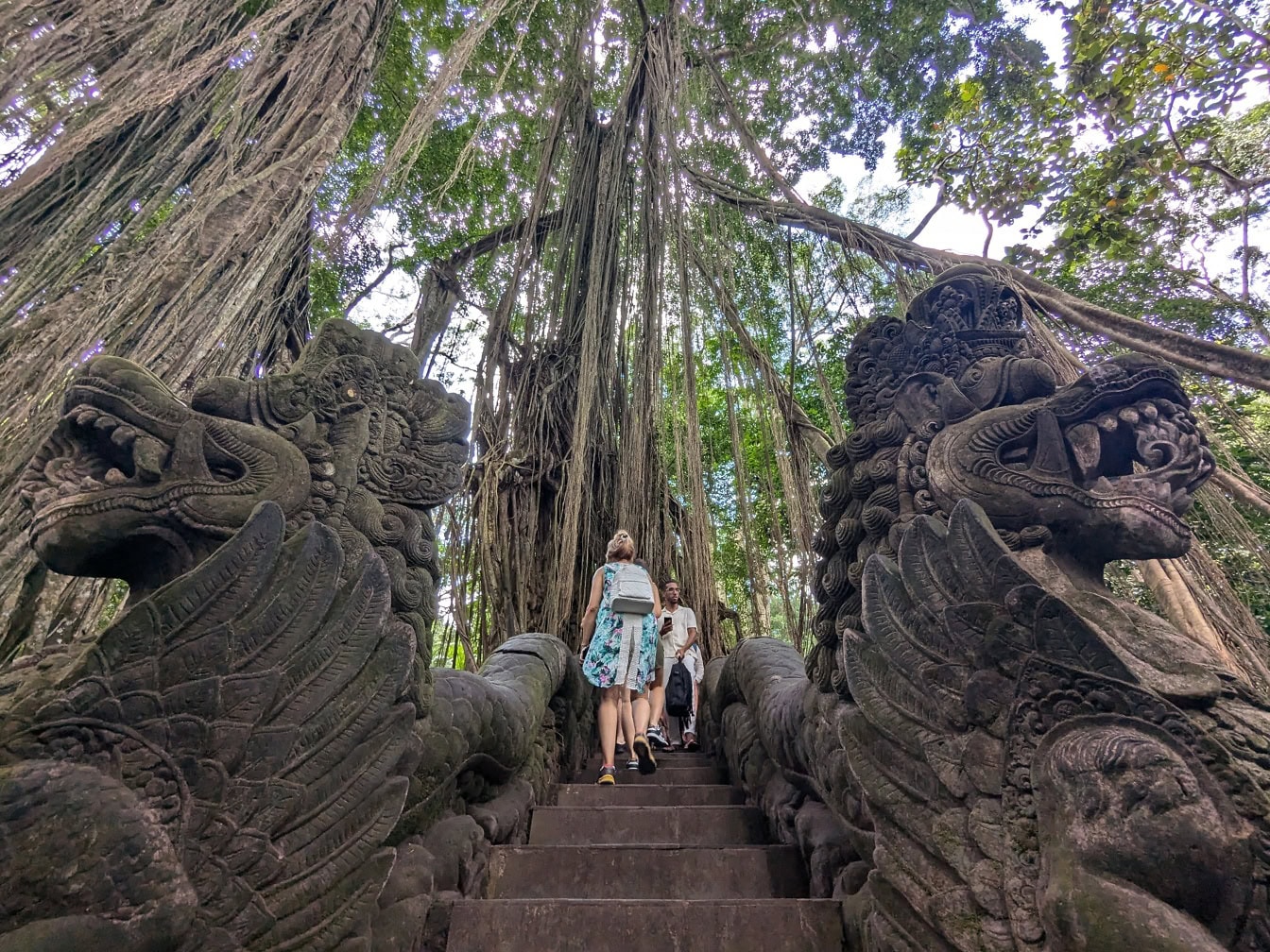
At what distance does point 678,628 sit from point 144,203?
2.75m

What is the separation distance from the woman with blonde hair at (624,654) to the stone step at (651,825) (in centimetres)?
43

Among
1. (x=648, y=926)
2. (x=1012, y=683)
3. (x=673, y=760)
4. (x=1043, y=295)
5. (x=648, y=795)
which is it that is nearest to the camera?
(x=1012, y=683)

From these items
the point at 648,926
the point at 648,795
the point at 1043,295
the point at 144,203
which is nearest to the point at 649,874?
the point at 648,926

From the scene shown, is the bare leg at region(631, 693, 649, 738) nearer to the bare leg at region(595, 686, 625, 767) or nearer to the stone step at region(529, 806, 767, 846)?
the bare leg at region(595, 686, 625, 767)

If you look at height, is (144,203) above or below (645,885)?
above

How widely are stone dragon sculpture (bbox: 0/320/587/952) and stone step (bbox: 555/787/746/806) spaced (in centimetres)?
79

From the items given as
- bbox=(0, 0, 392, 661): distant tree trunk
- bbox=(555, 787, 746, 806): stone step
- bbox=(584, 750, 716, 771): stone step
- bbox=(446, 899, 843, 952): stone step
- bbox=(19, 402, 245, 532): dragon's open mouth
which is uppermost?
bbox=(0, 0, 392, 661): distant tree trunk

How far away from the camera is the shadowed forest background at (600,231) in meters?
1.58

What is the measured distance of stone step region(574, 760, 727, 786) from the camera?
256 centimetres

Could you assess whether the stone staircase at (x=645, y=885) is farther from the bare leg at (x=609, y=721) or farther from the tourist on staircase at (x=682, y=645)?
the tourist on staircase at (x=682, y=645)

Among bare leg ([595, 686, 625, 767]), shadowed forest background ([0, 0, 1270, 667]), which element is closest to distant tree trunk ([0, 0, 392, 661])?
shadowed forest background ([0, 0, 1270, 667])

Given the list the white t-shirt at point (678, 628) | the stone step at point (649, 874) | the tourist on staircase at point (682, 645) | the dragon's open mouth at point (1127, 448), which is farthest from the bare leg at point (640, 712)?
the dragon's open mouth at point (1127, 448)

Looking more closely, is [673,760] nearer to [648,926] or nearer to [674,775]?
[674,775]

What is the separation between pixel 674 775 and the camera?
2656 mm
